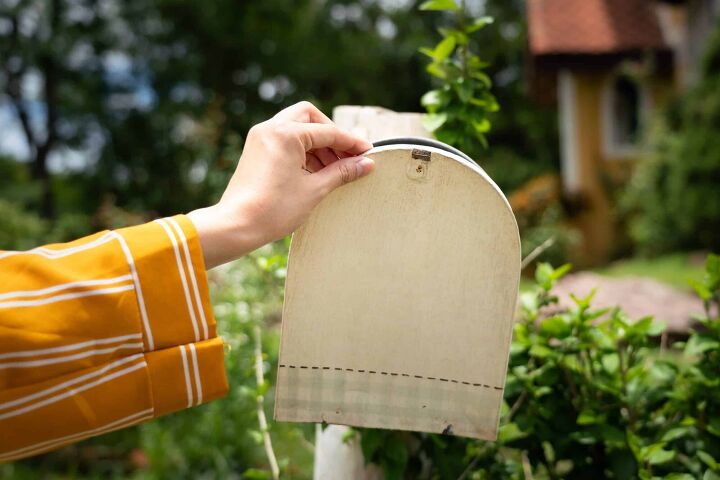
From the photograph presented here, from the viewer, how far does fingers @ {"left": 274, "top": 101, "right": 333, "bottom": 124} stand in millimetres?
1068

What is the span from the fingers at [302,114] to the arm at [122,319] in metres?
0.07

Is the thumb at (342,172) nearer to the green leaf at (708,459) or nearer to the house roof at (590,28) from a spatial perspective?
the green leaf at (708,459)

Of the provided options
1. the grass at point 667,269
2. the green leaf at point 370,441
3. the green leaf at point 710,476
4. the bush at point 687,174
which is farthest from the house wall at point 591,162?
the green leaf at point 370,441

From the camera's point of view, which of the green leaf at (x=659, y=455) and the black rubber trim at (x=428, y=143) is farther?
the green leaf at (x=659, y=455)

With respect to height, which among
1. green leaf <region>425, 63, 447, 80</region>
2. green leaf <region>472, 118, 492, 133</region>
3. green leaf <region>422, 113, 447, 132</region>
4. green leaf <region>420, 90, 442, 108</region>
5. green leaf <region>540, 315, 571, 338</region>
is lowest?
green leaf <region>540, 315, 571, 338</region>

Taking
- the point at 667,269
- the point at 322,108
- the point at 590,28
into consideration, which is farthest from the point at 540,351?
the point at 590,28

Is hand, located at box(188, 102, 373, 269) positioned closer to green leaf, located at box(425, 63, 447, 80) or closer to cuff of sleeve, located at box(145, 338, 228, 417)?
cuff of sleeve, located at box(145, 338, 228, 417)

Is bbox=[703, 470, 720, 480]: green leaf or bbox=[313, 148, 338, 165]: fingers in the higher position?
bbox=[313, 148, 338, 165]: fingers

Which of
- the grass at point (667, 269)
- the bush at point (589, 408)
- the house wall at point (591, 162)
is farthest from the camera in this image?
the house wall at point (591, 162)

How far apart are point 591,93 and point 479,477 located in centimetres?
1144

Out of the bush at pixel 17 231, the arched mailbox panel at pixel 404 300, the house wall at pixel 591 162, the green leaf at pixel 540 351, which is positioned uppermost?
the arched mailbox panel at pixel 404 300

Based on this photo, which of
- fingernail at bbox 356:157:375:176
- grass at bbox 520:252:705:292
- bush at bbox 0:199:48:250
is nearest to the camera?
fingernail at bbox 356:157:375:176

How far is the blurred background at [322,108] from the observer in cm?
364

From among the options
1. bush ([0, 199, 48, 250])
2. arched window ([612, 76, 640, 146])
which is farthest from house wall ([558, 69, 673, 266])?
bush ([0, 199, 48, 250])
